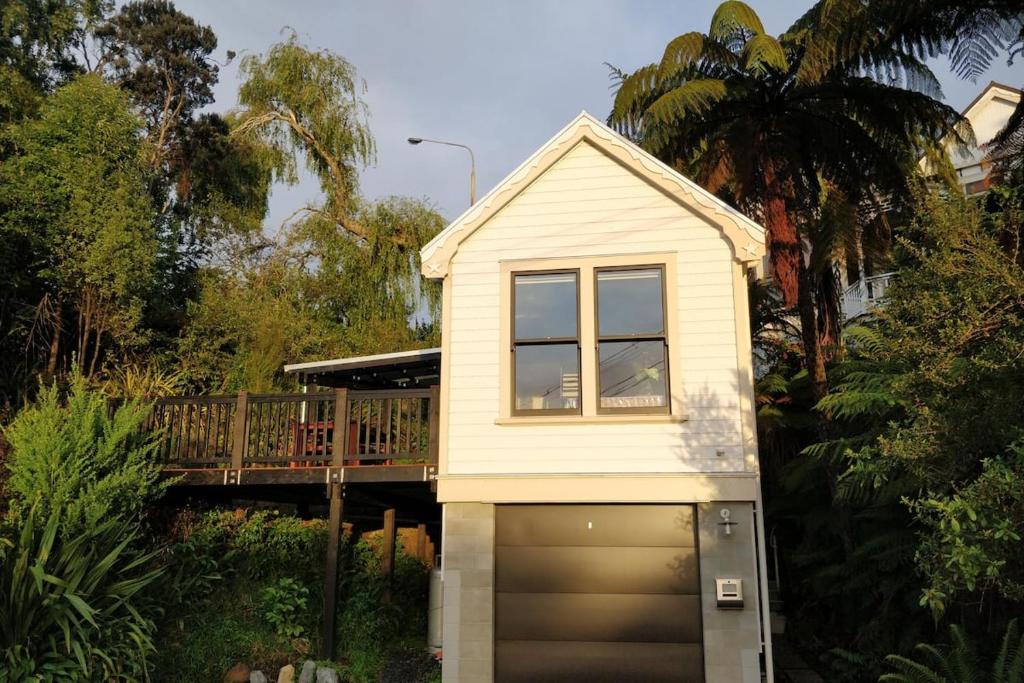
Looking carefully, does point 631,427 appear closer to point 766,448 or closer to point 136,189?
point 766,448

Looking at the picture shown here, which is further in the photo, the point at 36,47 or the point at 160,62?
the point at 160,62

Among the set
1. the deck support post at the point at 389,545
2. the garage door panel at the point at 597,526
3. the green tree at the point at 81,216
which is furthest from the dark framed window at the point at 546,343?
the green tree at the point at 81,216

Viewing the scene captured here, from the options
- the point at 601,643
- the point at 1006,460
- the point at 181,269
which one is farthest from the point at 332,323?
the point at 1006,460

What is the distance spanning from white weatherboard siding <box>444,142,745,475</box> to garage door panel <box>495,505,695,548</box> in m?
0.44

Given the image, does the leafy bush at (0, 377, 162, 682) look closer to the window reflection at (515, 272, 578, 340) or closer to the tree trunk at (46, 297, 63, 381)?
the tree trunk at (46, 297, 63, 381)

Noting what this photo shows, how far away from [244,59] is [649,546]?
20.2m

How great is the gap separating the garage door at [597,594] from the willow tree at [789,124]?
172 inches

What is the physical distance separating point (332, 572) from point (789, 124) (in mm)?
8843

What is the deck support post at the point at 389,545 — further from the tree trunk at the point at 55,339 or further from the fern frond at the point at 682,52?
the fern frond at the point at 682,52

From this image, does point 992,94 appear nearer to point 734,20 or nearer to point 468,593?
point 734,20

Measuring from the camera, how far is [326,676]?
933 centimetres

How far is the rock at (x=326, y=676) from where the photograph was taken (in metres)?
9.30

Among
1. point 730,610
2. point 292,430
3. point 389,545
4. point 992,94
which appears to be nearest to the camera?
point 730,610

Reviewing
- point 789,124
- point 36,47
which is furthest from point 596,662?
point 36,47
